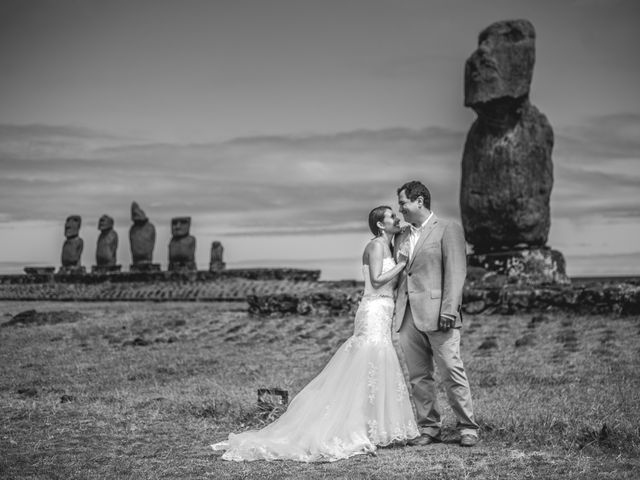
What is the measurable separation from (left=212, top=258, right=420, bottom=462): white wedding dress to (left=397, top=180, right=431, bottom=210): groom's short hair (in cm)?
67

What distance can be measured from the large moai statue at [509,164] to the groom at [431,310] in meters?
10.9

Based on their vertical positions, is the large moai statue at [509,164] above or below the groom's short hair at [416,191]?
above

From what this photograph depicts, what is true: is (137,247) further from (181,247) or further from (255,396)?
(255,396)

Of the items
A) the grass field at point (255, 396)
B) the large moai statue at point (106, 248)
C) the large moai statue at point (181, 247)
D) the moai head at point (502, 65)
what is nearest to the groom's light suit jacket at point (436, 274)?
the grass field at point (255, 396)

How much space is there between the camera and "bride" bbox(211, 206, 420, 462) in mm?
6594

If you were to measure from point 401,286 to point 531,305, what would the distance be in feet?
31.8

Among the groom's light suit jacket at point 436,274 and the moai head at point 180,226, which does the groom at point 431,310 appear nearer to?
the groom's light suit jacket at point 436,274

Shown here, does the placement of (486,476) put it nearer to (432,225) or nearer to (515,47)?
(432,225)

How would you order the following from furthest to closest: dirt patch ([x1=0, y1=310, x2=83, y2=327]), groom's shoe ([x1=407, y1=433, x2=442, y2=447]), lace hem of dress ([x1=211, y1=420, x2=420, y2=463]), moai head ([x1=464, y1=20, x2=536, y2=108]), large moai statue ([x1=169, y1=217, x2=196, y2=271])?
large moai statue ([x1=169, y1=217, x2=196, y2=271])
dirt patch ([x1=0, y1=310, x2=83, y2=327])
moai head ([x1=464, y1=20, x2=536, y2=108])
groom's shoe ([x1=407, y1=433, x2=442, y2=447])
lace hem of dress ([x1=211, y1=420, x2=420, y2=463])

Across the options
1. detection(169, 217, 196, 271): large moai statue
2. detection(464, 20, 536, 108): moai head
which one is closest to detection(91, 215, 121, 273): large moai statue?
detection(169, 217, 196, 271): large moai statue

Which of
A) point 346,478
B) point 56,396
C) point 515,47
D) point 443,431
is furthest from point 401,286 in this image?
point 515,47

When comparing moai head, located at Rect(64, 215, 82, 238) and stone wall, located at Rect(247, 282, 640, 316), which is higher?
moai head, located at Rect(64, 215, 82, 238)

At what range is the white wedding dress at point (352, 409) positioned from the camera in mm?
6586

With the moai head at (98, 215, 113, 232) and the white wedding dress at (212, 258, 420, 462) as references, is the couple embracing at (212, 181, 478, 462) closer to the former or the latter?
the white wedding dress at (212, 258, 420, 462)
